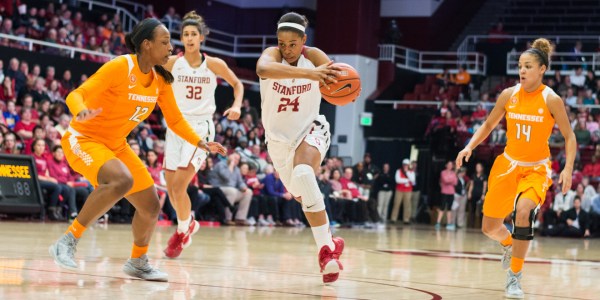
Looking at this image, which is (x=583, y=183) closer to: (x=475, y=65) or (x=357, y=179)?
(x=357, y=179)

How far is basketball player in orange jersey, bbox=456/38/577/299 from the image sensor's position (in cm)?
705

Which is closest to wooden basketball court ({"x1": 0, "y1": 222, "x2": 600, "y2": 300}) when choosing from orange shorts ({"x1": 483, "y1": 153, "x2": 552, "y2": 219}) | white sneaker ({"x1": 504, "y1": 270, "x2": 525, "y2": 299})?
white sneaker ({"x1": 504, "y1": 270, "x2": 525, "y2": 299})

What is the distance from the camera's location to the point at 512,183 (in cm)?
745

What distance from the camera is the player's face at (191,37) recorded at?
9336 mm

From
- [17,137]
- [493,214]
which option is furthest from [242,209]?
[493,214]

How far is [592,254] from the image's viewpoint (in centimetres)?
1372

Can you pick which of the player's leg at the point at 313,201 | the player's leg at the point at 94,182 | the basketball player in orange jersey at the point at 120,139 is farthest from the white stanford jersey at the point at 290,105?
the player's leg at the point at 94,182

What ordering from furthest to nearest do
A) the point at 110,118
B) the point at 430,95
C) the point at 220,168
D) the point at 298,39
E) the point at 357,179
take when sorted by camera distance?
the point at 430,95 → the point at 357,179 → the point at 220,168 → the point at 298,39 → the point at 110,118

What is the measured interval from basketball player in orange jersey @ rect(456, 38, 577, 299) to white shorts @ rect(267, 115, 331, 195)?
1.11 metres

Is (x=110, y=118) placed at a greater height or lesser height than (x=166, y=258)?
greater

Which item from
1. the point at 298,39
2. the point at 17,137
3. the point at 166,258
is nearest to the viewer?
the point at 298,39

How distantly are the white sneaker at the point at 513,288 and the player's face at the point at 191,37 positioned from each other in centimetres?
409

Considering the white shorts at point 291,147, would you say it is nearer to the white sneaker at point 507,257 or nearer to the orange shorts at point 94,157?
the orange shorts at point 94,157

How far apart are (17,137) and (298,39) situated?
367 inches
